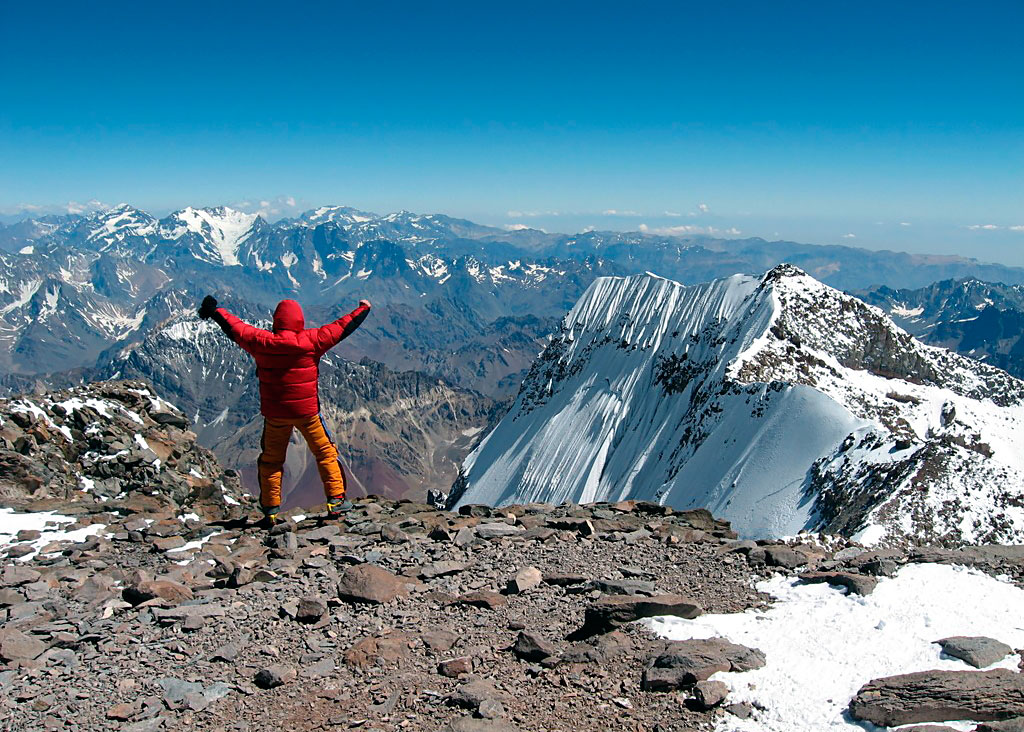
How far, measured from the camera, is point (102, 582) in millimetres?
12484

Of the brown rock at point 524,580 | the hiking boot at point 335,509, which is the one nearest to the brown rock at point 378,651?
the brown rock at point 524,580

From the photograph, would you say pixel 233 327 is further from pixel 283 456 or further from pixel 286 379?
pixel 283 456

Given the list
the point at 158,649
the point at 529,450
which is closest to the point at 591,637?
the point at 158,649

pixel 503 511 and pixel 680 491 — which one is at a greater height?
pixel 503 511

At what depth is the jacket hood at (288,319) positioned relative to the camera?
15211mm

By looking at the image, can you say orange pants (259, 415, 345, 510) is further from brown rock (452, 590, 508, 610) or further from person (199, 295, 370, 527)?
brown rock (452, 590, 508, 610)

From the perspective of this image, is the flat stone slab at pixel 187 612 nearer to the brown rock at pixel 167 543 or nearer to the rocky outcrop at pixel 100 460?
the brown rock at pixel 167 543

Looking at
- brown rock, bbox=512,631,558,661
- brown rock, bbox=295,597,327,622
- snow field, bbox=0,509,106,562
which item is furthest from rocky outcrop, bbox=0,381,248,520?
brown rock, bbox=512,631,558,661

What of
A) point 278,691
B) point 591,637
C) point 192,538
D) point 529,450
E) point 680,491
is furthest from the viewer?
point 529,450

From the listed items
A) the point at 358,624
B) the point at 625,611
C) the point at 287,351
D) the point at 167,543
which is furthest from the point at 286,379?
the point at 625,611

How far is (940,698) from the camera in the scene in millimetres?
7707

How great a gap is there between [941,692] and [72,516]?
20308 millimetres

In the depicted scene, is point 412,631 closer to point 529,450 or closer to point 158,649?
point 158,649

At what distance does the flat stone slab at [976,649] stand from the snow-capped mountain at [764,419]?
32.4 meters
